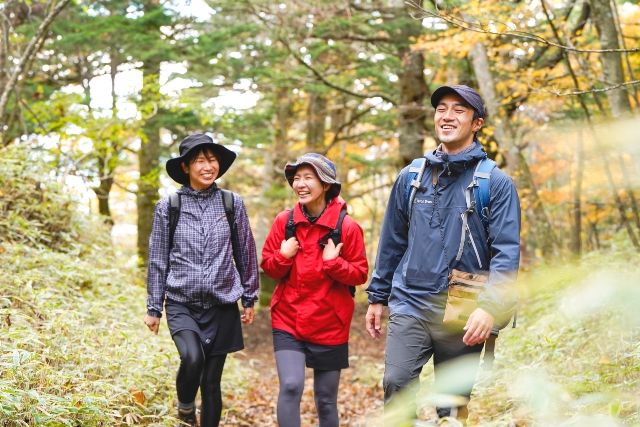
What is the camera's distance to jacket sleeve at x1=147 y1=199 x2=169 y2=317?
16.8ft

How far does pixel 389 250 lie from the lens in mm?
4410

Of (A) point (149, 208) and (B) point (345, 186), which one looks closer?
(A) point (149, 208)

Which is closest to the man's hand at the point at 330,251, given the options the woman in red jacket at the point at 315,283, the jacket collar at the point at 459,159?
the woman in red jacket at the point at 315,283

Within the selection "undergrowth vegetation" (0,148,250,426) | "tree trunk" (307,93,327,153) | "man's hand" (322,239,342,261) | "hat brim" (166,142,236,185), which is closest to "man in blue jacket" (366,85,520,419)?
"man's hand" (322,239,342,261)

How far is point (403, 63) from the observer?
13.3 metres

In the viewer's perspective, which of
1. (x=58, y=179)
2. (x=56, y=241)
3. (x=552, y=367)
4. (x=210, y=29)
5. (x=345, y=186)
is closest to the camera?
Result: (x=552, y=367)

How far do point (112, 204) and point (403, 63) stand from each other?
20321 millimetres

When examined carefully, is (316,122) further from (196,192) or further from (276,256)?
(276,256)

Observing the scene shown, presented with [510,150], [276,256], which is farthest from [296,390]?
[510,150]

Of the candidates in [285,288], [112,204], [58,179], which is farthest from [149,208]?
[112,204]

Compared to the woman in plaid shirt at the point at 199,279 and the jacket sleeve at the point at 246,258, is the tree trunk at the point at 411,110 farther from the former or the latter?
the woman in plaid shirt at the point at 199,279

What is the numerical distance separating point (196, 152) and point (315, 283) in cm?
148

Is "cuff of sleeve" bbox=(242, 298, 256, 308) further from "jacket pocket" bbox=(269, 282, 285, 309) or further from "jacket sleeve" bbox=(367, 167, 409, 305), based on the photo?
"jacket sleeve" bbox=(367, 167, 409, 305)

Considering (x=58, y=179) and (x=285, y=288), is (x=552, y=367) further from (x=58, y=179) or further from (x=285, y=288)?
(x=58, y=179)
